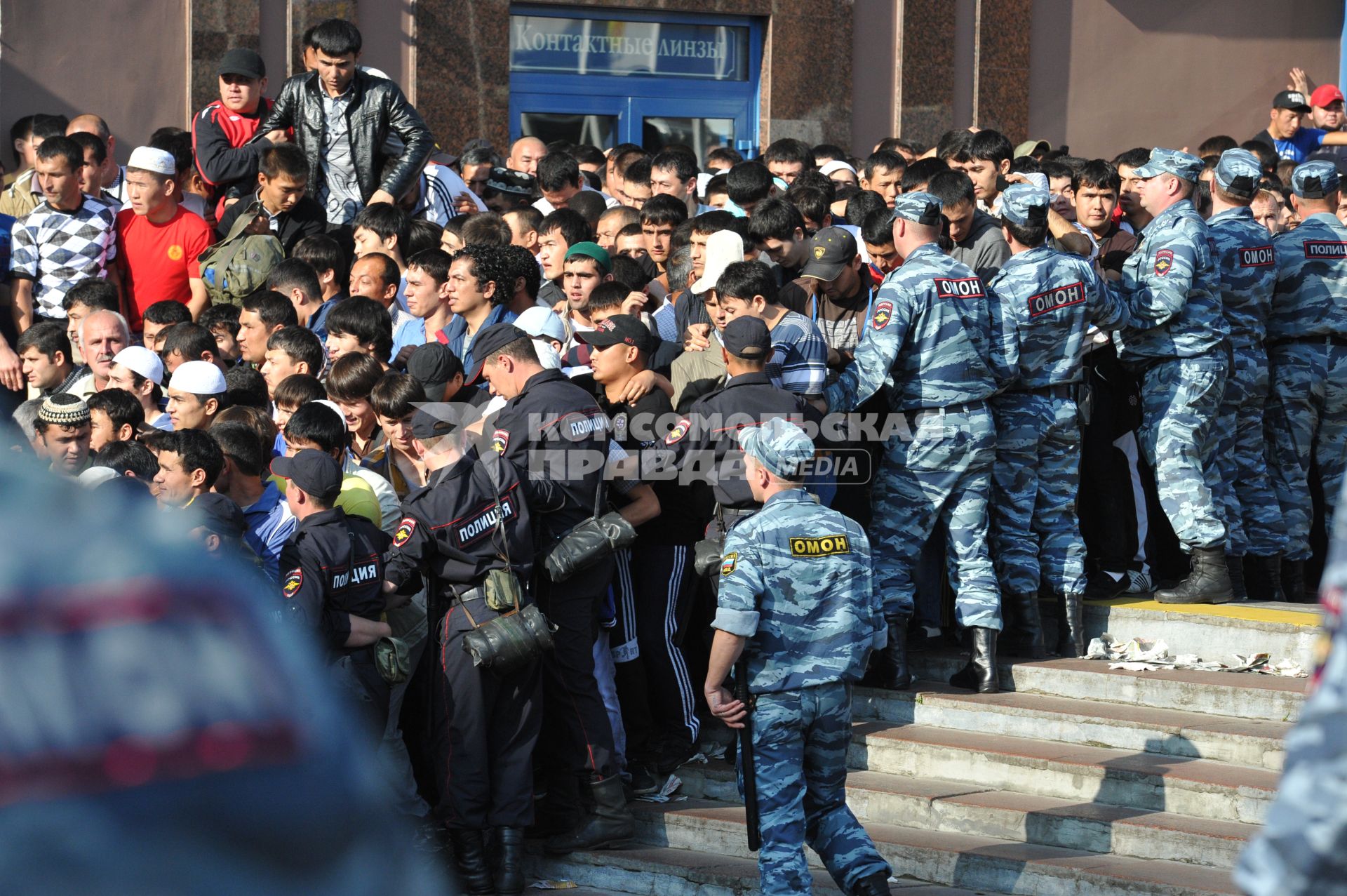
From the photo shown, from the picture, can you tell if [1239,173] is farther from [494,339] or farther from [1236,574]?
[494,339]

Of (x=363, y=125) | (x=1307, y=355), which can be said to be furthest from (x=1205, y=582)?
(x=363, y=125)

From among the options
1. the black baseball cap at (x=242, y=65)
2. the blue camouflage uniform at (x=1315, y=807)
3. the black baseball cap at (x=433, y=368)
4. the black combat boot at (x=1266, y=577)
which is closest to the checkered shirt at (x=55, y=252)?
the black baseball cap at (x=242, y=65)

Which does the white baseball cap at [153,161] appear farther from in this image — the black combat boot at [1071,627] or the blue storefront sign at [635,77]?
the blue storefront sign at [635,77]

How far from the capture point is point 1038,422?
7516 mm

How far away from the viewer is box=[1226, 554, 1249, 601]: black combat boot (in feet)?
26.8

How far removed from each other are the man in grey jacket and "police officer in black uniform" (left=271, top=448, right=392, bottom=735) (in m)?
4.03

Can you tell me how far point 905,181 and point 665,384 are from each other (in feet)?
9.22

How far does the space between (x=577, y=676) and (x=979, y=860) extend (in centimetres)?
175

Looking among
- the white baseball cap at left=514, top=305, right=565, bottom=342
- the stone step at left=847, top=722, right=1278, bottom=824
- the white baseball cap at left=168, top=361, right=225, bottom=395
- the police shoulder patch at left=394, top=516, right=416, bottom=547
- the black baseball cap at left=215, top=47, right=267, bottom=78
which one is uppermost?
the black baseball cap at left=215, top=47, right=267, bottom=78

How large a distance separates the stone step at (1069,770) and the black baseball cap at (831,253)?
84.0 inches

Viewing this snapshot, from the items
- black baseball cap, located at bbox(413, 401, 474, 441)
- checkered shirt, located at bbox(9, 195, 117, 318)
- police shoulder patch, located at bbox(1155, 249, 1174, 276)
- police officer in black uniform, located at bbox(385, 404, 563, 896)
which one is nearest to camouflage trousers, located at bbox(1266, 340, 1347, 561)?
police shoulder patch, located at bbox(1155, 249, 1174, 276)

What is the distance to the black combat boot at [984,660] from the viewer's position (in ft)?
23.9

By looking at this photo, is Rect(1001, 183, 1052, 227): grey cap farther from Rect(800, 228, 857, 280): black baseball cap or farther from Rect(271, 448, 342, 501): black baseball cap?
Rect(271, 448, 342, 501): black baseball cap

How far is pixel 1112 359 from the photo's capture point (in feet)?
28.1
